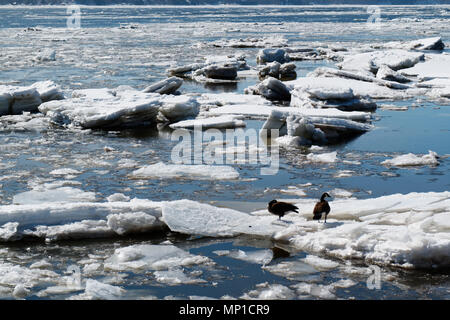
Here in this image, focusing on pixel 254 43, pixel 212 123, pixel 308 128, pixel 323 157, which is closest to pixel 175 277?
pixel 323 157

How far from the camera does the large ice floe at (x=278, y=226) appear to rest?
504cm

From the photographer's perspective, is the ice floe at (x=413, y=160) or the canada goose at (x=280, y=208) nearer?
the canada goose at (x=280, y=208)

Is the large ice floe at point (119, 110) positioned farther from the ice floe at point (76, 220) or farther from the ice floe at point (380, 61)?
the ice floe at point (380, 61)

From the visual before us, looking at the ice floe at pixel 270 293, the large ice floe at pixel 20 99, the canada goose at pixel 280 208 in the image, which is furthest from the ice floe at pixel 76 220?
the large ice floe at pixel 20 99

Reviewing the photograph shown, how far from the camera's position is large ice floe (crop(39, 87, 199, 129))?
10.6 meters

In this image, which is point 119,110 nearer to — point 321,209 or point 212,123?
point 212,123

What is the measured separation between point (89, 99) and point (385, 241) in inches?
303

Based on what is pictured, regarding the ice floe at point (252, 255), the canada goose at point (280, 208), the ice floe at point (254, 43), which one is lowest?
the ice floe at point (254, 43)

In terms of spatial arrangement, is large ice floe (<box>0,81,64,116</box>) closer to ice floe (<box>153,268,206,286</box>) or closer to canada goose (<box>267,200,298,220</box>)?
canada goose (<box>267,200,298,220</box>)

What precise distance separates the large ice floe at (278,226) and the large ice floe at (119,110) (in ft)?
15.5

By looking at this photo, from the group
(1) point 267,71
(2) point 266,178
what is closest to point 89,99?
(2) point 266,178

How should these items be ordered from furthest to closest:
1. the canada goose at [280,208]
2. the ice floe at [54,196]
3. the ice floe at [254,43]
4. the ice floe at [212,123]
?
the ice floe at [254,43]
the ice floe at [212,123]
the ice floe at [54,196]
the canada goose at [280,208]

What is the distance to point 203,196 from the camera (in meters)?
6.87

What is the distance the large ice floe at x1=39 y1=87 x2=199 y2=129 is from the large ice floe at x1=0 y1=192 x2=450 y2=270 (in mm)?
4733
